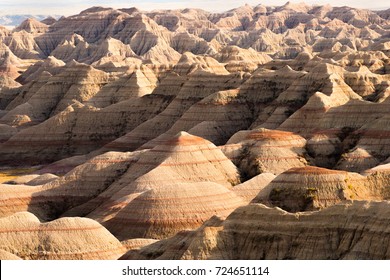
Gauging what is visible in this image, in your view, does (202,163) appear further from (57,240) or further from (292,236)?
(292,236)

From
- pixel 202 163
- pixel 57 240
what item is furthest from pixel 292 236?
pixel 202 163

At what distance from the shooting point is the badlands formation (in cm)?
6169

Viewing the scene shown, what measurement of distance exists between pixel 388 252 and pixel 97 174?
55.5 meters

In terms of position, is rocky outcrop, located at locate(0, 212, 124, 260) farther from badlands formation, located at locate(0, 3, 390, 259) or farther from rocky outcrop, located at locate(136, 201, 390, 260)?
rocky outcrop, located at locate(136, 201, 390, 260)

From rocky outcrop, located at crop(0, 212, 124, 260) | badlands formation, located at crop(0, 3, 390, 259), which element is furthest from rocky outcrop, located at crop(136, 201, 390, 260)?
rocky outcrop, located at crop(0, 212, 124, 260)

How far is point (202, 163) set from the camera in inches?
4225

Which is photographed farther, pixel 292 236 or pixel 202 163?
pixel 202 163

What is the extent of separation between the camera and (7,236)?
250 ft

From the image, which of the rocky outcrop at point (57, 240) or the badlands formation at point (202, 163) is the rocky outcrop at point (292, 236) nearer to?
the badlands formation at point (202, 163)

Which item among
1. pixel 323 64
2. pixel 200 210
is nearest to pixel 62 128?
pixel 323 64

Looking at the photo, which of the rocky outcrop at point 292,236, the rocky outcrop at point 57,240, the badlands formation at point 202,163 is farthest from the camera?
the rocky outcrop at point 57,240

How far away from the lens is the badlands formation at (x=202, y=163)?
61.7 m

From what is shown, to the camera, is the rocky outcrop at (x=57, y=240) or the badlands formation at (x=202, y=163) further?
the rocky outcrop at (x=57, y=240)

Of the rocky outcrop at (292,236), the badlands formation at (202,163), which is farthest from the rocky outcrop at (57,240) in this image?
the rocky outcrop at (292,236)
